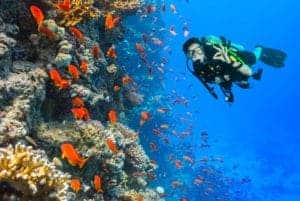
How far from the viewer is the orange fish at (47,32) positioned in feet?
21.5

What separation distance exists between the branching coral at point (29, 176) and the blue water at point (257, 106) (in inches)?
78.3

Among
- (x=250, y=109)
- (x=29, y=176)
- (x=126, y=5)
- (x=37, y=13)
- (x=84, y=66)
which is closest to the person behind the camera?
(x=29, y=176)

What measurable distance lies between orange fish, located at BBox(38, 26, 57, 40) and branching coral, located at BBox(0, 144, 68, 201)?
3.03 metres

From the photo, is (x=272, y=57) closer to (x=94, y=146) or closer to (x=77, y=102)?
(x=94, y=146)

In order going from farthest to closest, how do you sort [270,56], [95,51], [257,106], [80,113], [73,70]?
1. [257,106]
2. [95,51]
3. [73,70]
4. [80,113]
5. [270,56]

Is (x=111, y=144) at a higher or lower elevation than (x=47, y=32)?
lower

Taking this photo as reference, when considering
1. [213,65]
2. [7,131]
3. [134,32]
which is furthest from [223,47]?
[134,32]

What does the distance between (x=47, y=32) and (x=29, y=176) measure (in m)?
3.40

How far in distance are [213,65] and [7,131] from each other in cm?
274

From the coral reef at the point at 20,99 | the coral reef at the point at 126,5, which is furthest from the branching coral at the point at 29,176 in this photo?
the coral reef at the point at 126,5

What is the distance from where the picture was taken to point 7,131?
5043 millimetres

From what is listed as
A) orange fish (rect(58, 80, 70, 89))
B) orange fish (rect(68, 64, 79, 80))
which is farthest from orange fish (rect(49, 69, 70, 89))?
orange fish (rect(68, 64, 79, 80))

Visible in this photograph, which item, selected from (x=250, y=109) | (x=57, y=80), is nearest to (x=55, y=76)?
(x=57, y=80)

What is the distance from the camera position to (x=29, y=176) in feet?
12.3
